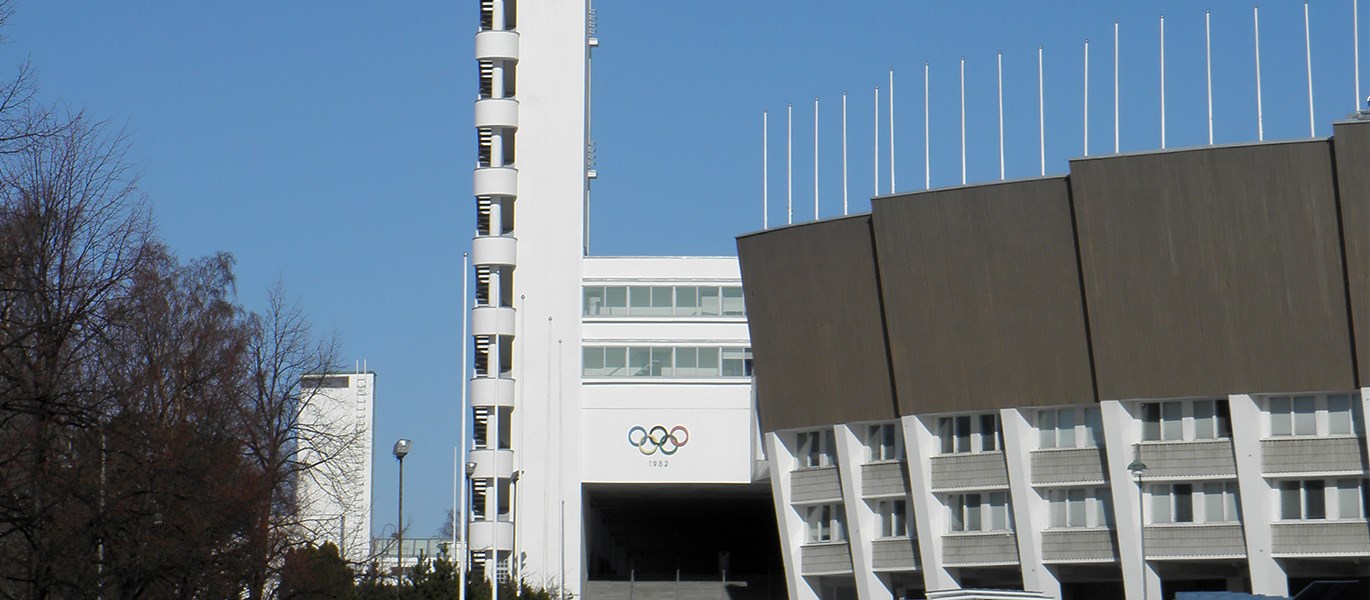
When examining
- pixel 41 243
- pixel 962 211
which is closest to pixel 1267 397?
pixel 962 211

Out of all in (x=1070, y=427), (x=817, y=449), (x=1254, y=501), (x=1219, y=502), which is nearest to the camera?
(x=1254, y=501)

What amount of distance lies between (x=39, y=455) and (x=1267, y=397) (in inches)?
1453

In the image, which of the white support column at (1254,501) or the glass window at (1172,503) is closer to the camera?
the white support column at (1254,501)

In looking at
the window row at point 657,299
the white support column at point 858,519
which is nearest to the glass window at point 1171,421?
the white support column at point 858,519

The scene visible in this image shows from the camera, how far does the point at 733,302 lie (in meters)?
77.9

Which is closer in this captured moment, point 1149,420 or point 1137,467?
point 1137,467

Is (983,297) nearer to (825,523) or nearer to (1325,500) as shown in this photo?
(1325,500)

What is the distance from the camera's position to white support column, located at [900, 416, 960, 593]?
190 ft

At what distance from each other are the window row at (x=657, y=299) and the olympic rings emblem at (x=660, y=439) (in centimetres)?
518

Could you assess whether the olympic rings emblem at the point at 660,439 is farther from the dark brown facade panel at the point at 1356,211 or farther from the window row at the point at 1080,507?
the dark brown facade panel at the point at 1356,211

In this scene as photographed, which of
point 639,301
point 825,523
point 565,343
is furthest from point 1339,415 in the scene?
point 565,343

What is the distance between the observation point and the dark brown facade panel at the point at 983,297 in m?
54.2

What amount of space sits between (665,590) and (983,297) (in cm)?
3033

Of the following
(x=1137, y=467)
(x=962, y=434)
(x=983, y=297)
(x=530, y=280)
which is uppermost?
(x=530, y=280)
